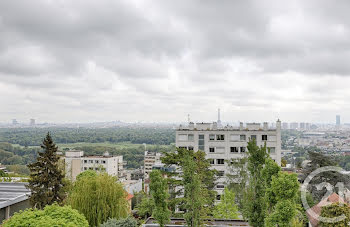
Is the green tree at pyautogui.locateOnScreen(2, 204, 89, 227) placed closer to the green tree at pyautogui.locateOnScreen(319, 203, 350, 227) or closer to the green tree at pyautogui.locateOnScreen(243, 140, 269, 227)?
the green tree at pyautogui.locateOnScreen(243, 140, 269, 227)

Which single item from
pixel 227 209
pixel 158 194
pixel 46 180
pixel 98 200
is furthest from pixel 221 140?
pixel 158 194

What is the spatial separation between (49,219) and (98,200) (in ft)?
21.4

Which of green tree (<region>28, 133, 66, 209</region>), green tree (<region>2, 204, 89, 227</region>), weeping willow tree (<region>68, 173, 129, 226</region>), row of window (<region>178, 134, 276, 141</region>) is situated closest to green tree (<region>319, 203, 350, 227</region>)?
weeping willow tree (<region>68, 173, 129, 226</region>)

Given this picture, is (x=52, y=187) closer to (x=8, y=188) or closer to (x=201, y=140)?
(x=8, y=188)

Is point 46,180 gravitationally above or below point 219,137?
below

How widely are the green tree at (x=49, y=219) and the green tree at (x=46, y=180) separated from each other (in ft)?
25.7

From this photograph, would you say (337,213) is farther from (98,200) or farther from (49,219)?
(49,219)

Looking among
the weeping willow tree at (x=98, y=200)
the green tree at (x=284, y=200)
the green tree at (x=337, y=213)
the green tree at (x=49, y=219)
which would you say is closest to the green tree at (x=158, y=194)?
the weeping willow tree at (x=98, y=200)

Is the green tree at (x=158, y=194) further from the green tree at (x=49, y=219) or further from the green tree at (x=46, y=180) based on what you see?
the green tree at (x=46, y=180)

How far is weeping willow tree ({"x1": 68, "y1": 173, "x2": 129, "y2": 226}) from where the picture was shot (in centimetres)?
1886

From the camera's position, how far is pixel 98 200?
18.9 metres

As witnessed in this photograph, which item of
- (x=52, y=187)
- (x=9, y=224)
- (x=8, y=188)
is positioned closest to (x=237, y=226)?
(x=52, y=187)

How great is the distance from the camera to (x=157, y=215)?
55.9 feet

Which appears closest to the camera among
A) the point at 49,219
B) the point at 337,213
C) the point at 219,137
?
the point at 49,219
